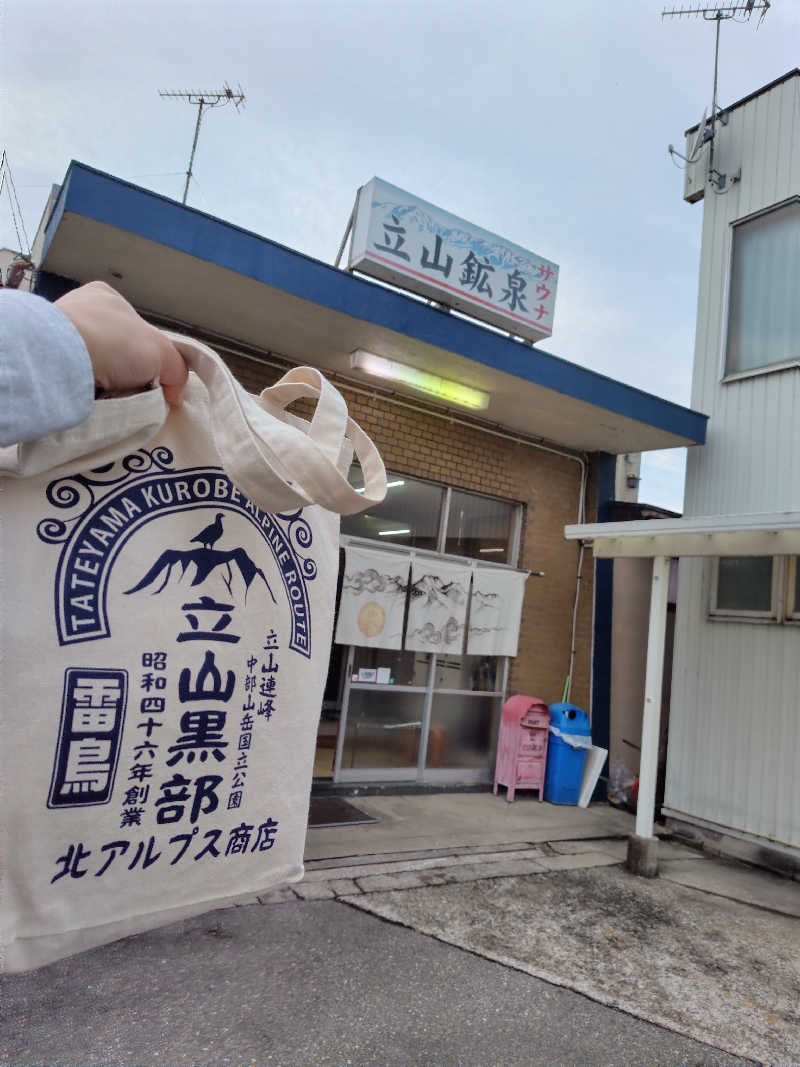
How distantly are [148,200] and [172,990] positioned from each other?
14.2 ft

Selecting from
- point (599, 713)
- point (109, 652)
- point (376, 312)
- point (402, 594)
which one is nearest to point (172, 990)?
point (109, 652)

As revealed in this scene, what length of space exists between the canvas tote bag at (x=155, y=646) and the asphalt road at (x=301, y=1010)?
7.77 ft

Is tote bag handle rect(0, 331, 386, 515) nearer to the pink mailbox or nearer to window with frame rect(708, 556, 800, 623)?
window with frame rect(708, 556, 800, 623)

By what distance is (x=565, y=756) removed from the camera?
709cm

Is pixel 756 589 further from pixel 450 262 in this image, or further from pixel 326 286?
pixel 326 286

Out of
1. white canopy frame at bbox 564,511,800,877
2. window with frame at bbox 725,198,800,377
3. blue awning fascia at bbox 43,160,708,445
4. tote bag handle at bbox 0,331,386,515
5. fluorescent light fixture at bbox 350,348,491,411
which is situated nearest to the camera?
tote bag handle at bbox 0,331,386,515

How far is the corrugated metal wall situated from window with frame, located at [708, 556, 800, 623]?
10 centimetres

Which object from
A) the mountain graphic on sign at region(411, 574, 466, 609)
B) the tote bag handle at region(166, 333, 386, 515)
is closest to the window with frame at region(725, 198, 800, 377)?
the mountain graphic on sign at region(411, 574, 466, 609)

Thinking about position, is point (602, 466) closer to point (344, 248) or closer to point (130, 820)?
point (344, 248)

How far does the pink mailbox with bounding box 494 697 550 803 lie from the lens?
7.05 metres

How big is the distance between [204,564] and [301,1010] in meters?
A: 3.01

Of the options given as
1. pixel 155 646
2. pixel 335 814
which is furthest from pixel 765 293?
pixel 155 646

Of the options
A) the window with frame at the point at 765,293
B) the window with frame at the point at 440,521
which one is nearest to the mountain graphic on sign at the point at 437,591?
the window with frame at the point at 440,521

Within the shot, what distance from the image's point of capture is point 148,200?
4.21 meters
